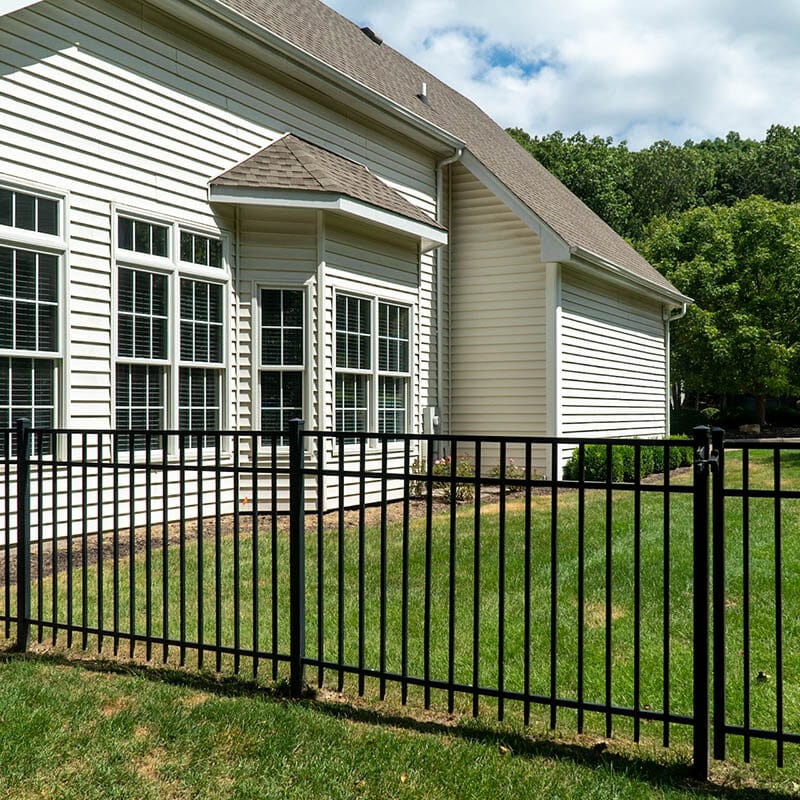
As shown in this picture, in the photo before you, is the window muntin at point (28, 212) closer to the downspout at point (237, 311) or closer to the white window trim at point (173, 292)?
the white window trim at point (173, 292)

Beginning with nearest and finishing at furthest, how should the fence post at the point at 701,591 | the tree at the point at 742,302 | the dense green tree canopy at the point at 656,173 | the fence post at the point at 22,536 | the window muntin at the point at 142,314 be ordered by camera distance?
the fence post at the point at 701,591, the fence post at the point at 22,536, the window muntin at the point at 142,314, the tree at the point at 742,302, the dense green tree canopy at the point at 656,173

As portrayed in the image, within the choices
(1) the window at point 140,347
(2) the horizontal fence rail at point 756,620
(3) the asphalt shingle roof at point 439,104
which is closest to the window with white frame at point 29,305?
(1) the window at point 140,347

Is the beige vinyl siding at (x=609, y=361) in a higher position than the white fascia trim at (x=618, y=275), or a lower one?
lower

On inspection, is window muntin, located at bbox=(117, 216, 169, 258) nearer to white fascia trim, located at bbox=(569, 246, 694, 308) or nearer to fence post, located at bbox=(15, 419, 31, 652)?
fence post, located at bbox=(15, 419, 31, 652)

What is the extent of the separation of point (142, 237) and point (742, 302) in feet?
90.6

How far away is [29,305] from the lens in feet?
25.0

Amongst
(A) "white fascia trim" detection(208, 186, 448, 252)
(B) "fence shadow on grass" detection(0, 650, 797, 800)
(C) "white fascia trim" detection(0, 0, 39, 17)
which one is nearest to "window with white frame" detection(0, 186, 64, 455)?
(C) "white fascia trim" detection(0, 0, 39, 17)

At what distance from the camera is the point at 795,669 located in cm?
467

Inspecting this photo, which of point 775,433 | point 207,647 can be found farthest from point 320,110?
point 775,433

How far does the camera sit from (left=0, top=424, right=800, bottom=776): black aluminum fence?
3.55m

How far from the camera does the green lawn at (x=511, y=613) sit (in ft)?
13.8

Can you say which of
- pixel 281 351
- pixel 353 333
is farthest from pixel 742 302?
pixel 281 351

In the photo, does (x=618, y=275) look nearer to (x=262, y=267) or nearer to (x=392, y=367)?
(x=392, y=367)

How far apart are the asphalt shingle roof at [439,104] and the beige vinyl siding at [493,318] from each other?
614 mm
